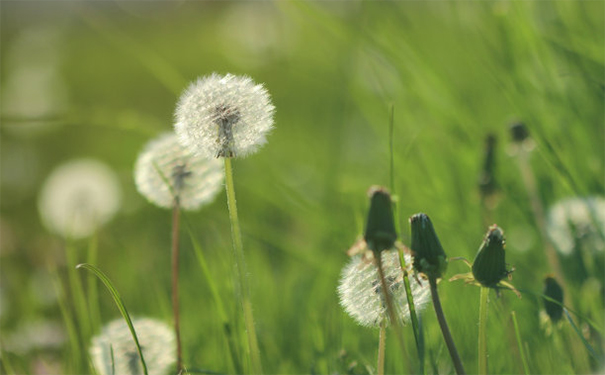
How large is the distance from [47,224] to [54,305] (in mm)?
711

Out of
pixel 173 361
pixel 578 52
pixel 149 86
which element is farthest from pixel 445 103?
pixel 149 86

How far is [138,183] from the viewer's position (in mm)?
1277

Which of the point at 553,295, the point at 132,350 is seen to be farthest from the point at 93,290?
the point at 553,295

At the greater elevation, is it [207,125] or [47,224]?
[47,224]

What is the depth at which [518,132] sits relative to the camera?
1484 millimetres

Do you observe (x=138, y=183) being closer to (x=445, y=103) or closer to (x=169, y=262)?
(x=445, y=103)

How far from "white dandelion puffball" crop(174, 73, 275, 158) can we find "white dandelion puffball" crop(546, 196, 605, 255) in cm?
71

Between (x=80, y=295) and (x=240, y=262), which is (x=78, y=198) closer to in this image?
(x=80, y=295)

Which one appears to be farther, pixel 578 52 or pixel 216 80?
pixel 578 52

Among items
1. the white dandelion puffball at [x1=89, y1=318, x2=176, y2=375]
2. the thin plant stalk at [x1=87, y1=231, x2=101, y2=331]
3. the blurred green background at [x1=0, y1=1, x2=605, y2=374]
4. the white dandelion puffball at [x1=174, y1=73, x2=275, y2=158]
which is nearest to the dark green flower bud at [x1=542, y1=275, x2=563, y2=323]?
the blurred green background at [x1=0, y1=1, x2=605, y2=374]

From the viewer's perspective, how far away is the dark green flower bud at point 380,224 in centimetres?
76

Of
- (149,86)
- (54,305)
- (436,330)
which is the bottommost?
(436,330)

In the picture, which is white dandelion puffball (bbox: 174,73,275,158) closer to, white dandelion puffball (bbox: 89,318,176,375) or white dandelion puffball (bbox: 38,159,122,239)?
white dandelion puffball (bbox: 89,318,176,375)

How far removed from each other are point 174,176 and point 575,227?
776mm
